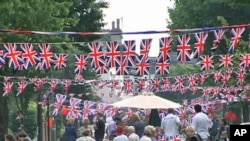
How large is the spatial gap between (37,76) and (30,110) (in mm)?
30837

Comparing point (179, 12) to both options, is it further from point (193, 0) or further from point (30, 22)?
point (30, 22)

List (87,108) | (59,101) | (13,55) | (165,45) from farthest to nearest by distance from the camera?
(87,108) → (59,101) → (13,55) → (165,45)

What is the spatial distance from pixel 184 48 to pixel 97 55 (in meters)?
2.81

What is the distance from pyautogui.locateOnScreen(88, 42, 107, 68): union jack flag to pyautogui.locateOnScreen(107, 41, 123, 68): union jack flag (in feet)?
0.68

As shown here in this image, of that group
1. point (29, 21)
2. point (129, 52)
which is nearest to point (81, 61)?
point (129, 52)

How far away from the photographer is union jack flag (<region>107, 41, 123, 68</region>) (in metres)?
23.4

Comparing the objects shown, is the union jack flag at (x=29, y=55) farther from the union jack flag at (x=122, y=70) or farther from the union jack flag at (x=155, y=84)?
the union jack flag at (x=155, y=84)

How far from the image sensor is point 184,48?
22625mm

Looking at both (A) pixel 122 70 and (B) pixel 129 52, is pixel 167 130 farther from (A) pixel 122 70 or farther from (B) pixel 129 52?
(A) pixel 122 70

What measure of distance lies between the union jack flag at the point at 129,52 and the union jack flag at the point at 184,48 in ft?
3.84

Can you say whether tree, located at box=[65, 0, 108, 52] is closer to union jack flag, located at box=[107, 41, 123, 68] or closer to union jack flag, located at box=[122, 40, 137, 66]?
union jack flag, located at box=[122, 40, 137, 66]

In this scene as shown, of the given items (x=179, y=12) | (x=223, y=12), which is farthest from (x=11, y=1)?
(x=179, y=12)

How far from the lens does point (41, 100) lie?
4638 cm

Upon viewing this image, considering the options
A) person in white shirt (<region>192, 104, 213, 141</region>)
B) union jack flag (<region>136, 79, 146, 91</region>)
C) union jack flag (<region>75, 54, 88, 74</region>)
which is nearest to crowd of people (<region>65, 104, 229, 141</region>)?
person in white shirt (<region>192, 104, 213, 141</region>)
